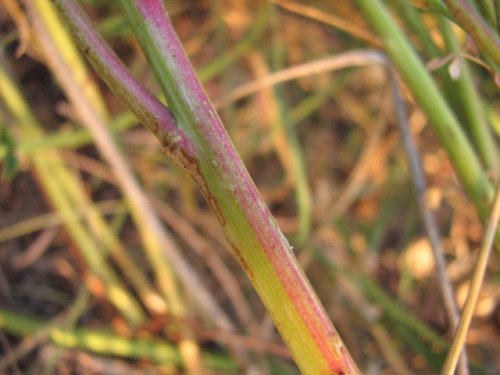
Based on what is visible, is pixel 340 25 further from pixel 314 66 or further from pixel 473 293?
pixel 473 293

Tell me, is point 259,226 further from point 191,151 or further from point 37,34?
point 37,34

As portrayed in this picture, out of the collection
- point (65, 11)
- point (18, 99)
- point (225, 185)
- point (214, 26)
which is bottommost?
point (225, 185)

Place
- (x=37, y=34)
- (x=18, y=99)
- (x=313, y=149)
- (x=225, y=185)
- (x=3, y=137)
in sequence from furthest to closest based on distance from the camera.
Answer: (x=313, y=149)
(x=18, y=99)
(x=37, y=34)
(x=3, y=137)
(x=225, y=185)

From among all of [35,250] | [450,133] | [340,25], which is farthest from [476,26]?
[35,250]

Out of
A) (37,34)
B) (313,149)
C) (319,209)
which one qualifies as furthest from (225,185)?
(313,149)

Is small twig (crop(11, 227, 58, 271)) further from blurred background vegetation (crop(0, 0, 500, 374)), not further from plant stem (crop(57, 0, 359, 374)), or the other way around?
plant stem (crop(57, 0, 359, 374))

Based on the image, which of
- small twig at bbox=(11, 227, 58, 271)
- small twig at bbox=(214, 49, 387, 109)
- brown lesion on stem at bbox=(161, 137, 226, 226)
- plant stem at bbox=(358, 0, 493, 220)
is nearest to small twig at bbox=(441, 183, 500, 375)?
plant stem at bbox=(358, 0, 493, 220)
